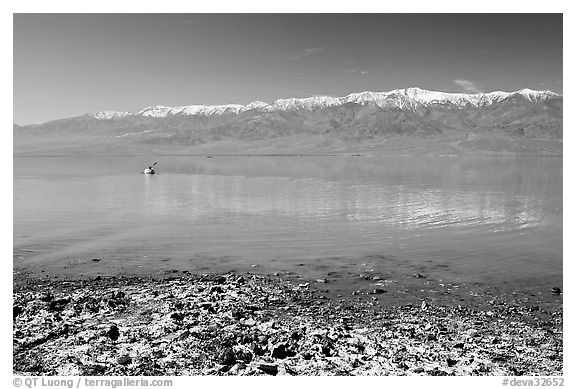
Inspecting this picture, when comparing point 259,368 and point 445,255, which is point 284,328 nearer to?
point 259,368

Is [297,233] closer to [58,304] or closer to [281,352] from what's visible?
[58,304]

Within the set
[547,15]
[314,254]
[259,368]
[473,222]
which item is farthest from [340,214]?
[259,368]

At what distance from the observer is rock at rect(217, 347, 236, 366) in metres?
5.45

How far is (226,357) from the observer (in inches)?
216

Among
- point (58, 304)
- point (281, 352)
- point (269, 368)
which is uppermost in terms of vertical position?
point (58, 304)

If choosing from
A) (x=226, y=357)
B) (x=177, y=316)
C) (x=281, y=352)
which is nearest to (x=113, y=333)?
(x=177, y=316)

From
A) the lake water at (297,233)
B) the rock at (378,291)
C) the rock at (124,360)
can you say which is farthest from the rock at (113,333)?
the rock at (378,291)

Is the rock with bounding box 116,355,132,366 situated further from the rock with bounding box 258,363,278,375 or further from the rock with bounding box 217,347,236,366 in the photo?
the rock with bounding box 258,363,278,375

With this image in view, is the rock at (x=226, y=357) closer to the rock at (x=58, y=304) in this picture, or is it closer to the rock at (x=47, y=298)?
the rock at (x=58, y=304)

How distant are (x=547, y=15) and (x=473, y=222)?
24.6 feet

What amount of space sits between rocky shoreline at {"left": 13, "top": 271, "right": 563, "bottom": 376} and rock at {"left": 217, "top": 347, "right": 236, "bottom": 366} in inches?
0.5

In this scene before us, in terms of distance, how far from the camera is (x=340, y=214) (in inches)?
593

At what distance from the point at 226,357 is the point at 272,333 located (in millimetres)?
710

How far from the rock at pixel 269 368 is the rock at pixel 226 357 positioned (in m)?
0.34
